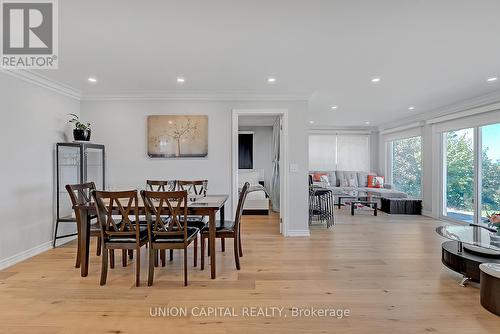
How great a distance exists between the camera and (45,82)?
382cm

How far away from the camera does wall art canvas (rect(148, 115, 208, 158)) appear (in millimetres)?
4598

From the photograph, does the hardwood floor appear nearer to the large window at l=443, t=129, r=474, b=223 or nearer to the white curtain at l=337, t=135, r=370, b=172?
the large window at l=443, t=129, r=474, b=223

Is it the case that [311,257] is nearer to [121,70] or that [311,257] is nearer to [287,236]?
[287,236]

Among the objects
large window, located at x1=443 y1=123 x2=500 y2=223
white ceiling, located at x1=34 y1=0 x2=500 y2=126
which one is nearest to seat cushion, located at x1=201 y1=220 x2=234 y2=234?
white ceiling, located at x1=34 y1=0 x2=500 y2=126

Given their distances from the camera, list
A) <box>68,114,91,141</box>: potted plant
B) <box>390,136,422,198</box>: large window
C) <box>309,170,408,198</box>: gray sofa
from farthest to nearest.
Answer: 1. <box>309,170,408,198</box>: gray sofa
2. <box>390,136,422,198</box>: large window
3. <box>68,114,91,141</box>: potted plant

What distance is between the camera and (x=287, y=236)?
4.55 meters

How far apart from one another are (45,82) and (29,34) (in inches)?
60.2

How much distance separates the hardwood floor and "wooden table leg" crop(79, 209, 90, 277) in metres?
0.13

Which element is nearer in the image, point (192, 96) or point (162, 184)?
point (162, 184)

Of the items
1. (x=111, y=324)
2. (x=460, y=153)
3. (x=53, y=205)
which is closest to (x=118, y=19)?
(x=111, y=324)

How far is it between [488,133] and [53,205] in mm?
7583

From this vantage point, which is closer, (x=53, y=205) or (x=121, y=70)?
(x=121, y=70)

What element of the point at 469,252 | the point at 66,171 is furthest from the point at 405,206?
the point at 66,171

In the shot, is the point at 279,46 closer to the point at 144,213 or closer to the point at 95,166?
the point at 144,213
